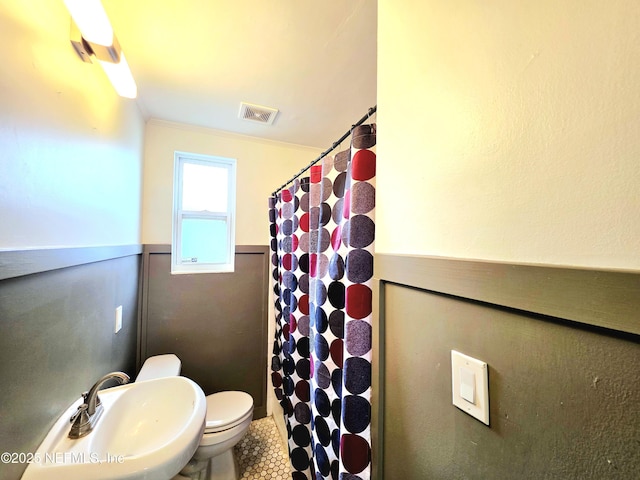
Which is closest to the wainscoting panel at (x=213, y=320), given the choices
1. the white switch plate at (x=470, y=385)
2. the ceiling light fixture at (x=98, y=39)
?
the ceiling light fixture at (x=98, y=39)

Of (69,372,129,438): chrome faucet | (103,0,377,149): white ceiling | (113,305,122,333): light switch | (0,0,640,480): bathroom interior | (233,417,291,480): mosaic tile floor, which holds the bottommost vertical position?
(233,417,291,480): mosaic tile floor

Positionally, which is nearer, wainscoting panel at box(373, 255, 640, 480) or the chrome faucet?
wainscoting panel at box(373, 255, 640, 480)

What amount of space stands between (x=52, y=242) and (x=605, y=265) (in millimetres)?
1262

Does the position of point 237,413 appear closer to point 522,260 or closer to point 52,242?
point 52,242

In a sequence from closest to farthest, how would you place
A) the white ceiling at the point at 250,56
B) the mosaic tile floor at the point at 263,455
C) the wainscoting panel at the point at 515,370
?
1. the wainscoting panel at the point at 515,370
2. the white ceiling at the point at 250,56
3. the mosaic tile floor at the point at 263,455

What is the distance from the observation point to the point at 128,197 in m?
1.45

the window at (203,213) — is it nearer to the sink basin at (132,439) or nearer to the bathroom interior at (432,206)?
the bathroom interior at (432,206)

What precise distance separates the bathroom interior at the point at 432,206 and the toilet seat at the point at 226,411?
0.63 metres

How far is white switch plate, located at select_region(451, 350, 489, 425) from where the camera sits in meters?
0.44

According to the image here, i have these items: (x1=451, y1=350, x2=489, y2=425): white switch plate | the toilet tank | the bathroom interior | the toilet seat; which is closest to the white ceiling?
the bathroom interior

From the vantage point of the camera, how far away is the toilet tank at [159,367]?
1455 mm

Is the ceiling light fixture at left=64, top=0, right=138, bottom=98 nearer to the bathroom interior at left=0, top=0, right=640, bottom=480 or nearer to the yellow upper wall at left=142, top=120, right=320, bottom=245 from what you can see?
the bathroom interior at left=0, top=0, right=640, bottom=480

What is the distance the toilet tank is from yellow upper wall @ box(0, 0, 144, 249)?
0.84m

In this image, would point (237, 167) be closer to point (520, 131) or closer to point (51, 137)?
point (51, 137)
